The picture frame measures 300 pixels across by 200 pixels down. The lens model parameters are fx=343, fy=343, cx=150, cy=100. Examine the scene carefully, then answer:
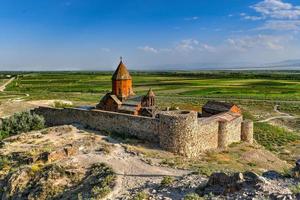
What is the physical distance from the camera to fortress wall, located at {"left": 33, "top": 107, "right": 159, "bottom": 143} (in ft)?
60.8

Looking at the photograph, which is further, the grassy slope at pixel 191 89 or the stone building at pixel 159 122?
the grassy slope at pixel 191 89

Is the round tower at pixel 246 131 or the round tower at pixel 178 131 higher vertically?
the round tower at pixel 178 131

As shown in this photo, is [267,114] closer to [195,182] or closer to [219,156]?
[219,156]

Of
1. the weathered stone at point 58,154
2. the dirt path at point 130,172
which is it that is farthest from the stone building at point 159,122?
the weathered stone at point 58,154

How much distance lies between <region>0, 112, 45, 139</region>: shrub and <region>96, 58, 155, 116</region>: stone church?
455cm

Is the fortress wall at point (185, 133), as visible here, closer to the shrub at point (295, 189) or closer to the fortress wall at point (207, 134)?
the fortress wall at point (207, 134)

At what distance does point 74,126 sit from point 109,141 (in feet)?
13.6

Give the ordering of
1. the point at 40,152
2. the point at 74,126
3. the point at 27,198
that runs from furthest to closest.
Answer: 1. the point at 74,126
2. the point at 40,152
3. the point at 27,198

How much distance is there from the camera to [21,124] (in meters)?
22.6

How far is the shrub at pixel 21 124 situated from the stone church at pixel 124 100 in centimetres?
455

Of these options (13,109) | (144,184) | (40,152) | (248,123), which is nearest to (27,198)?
(40,152)

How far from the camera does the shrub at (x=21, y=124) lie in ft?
73.9

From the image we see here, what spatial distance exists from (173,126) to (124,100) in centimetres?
865

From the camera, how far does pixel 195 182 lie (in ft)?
33.6
